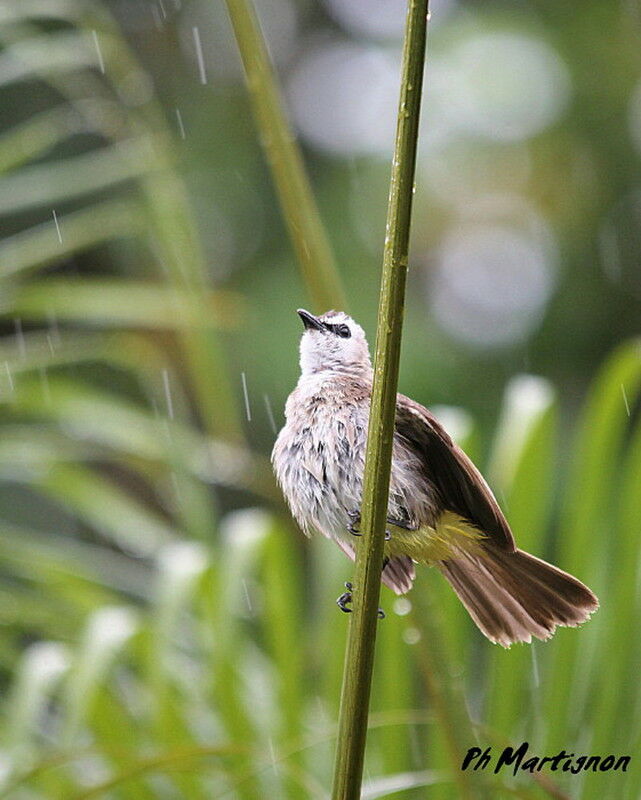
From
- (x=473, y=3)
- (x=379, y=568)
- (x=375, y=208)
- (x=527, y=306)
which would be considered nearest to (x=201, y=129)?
(x=375, y=208)

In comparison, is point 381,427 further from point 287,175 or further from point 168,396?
point 168,396

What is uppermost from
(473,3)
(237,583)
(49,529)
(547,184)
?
(473,3)

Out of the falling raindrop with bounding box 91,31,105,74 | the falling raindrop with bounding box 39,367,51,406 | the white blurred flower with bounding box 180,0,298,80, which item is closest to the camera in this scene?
the falling raindrop with bounding box 91,31,105,74

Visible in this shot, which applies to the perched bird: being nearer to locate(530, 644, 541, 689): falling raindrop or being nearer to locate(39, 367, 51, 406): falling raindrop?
locate(530, 644, 541, 689): falling raindrop

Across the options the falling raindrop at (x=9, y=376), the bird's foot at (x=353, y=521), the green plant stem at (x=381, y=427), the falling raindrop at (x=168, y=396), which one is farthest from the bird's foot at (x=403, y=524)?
the falling raindrop at (x=168, y=396)

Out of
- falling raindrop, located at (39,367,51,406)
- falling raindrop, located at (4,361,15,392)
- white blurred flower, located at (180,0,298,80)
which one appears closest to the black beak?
falling raindrop, located at (4,361,15,392)

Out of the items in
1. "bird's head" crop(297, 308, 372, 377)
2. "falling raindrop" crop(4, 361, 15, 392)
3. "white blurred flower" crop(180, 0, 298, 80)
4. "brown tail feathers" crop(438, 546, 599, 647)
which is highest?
"white blurred flower" crop(180, 0, 298, 80)

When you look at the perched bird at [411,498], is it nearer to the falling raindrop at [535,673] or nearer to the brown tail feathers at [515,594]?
the brown tail feathers at [515,594]

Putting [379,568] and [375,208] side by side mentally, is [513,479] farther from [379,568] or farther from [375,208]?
[375,208]
